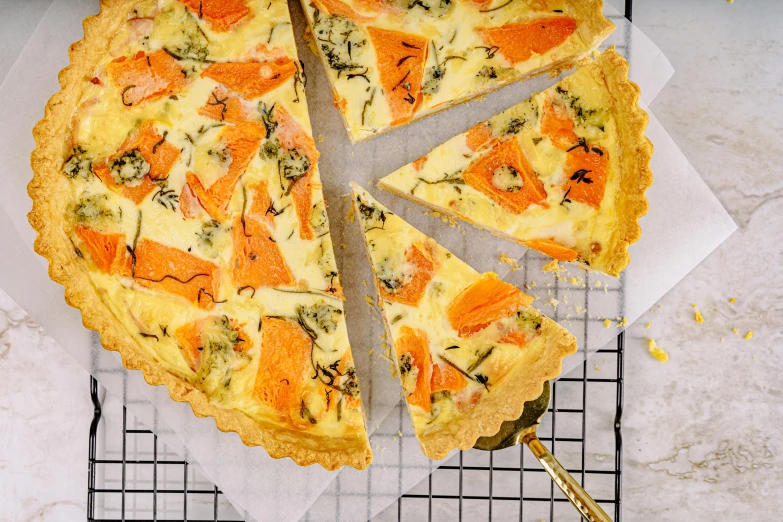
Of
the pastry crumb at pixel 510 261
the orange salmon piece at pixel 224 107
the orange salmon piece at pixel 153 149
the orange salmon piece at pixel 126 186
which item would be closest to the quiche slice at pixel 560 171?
the pastry crumb at pixel 510 261

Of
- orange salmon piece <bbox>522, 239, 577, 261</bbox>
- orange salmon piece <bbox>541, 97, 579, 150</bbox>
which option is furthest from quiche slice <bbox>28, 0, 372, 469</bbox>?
orange salmon piece <bbox>541, 97, 579, 150</bbox>

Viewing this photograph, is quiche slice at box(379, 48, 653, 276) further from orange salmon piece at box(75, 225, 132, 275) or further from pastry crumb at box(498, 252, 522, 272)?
orange salmon piece at box(75, 225, 132, 275)

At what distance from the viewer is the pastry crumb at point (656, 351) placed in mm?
3810

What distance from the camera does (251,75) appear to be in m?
3.46

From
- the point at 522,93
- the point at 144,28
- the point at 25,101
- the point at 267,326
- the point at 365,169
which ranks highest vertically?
the point at 144,28

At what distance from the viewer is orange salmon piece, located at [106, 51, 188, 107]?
10.9 ft

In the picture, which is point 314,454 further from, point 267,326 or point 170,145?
point 170,145

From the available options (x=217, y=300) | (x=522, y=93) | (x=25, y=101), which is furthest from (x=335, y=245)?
(x=25, y=101)

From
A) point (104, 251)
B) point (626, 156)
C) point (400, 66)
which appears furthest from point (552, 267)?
point (104, 251)

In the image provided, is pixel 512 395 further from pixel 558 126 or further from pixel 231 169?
pixel 231 169

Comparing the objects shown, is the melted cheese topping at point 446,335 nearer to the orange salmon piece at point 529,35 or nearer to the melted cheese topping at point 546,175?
the melted cheese topping at point 546,175

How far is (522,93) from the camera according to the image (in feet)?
12.4

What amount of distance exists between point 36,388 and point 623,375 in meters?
3.33

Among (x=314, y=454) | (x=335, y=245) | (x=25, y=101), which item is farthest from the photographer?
(x=335, y=245)
